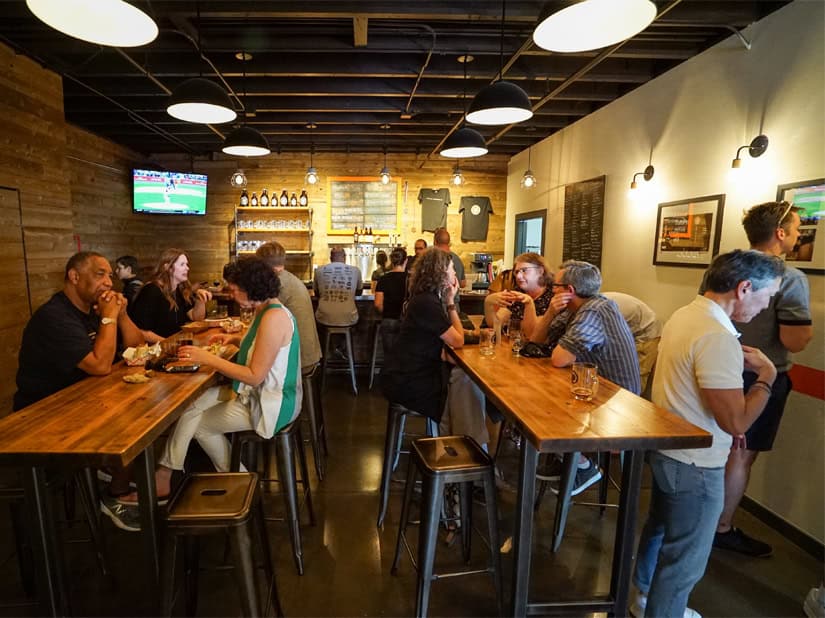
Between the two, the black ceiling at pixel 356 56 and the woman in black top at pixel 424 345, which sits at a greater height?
the black ceiling at pixel 356 56

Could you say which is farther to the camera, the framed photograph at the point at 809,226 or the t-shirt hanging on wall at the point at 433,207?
the t-shirt hanging on wall at the point at 433,207

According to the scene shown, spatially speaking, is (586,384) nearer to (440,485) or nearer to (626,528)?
(626,528)

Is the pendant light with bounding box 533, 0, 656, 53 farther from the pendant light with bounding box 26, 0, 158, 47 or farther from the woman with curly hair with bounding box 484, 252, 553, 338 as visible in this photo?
the pendant light with bounding box 26, 0, 158, 47

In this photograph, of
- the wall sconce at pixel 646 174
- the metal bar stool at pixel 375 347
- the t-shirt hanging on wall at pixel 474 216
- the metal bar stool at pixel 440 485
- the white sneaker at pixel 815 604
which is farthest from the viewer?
the t-shirt hanging on wall at pixel 474 216

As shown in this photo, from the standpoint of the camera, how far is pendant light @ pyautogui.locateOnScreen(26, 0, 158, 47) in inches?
70.0

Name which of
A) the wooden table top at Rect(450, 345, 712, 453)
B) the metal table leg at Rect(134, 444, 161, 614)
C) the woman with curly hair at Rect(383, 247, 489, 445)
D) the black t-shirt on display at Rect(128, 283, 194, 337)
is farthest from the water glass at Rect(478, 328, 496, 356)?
the black t-shirt on display at Rect(128, 283, 194, 337)

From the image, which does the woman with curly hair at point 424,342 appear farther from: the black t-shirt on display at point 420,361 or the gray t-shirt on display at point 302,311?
the gray t-shirt on display at point 302,311

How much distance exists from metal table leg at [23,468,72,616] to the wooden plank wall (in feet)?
21.5

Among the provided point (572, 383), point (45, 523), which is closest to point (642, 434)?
point (572, 383)

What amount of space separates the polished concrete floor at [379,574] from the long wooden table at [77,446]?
516 millimetres

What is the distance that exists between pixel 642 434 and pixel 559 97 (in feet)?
13.5

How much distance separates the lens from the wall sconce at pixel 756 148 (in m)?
2.72

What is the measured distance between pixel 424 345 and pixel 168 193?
627 cm

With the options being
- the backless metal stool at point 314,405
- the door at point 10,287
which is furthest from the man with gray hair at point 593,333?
the door at point 10,287
